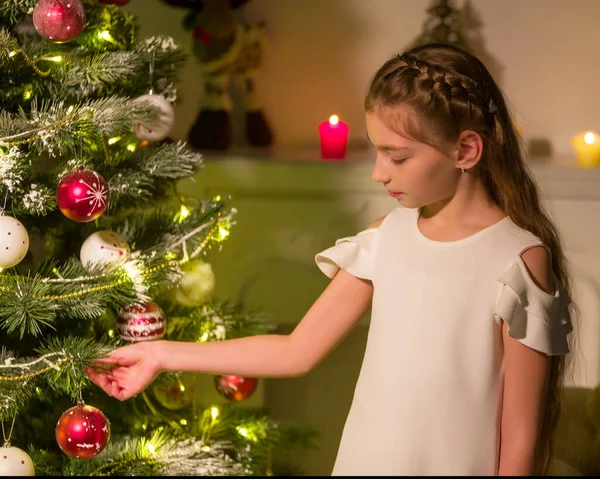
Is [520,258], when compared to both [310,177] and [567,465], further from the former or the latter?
[567,465]

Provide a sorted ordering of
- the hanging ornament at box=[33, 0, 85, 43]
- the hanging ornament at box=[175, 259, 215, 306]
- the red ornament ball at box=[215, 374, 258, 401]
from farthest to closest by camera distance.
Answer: the red ornament ball at box=[215, 374, 258, 401] < the hanging ornament at box=[175, 259, 215, 306] < the hanging ornament at box=[33, 0, 85, 43]

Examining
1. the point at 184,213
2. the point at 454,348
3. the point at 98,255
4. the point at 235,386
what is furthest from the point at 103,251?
the point at 454,348

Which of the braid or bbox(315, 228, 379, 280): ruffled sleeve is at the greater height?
the braid

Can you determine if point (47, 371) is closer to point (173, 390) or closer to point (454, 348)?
point (173, 390)

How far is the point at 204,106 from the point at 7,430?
889mm

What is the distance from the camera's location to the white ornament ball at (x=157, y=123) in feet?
4.57

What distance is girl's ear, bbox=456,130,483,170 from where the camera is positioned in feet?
3.68

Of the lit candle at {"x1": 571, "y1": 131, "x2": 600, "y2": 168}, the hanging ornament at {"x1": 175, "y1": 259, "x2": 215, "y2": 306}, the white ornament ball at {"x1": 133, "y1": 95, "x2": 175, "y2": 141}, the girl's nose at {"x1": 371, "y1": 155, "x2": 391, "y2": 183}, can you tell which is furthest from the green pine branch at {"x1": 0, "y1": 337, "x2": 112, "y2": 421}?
the lit candle at {"x1": 571, "y1": 131, "x2": 600, "y2": 168}

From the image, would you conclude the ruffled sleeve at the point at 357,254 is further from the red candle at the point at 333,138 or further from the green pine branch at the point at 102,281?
the red candle at the point at 333,138

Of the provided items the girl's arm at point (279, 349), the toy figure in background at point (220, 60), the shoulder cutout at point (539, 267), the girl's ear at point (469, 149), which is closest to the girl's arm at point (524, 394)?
the shoulder cutout at point (539, 267)

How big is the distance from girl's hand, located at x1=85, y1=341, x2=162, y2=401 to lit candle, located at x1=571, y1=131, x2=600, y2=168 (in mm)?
1050

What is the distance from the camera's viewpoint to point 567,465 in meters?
1.81

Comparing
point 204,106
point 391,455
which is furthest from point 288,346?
point 204,106

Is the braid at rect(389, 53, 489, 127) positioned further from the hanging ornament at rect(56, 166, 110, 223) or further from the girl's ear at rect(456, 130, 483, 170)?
the hanging ornament at rect(56, 166, 110, 223)
